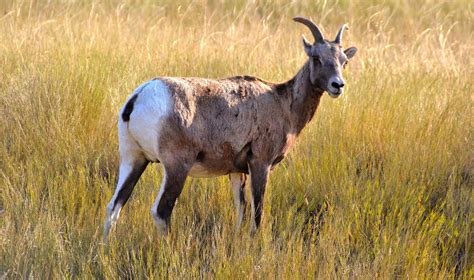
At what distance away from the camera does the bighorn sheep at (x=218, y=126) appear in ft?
18.6

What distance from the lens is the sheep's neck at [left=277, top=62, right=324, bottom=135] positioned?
21.7ft

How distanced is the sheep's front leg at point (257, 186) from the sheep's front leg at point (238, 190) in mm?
223

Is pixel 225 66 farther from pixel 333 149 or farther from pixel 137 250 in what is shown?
pixel 137 250

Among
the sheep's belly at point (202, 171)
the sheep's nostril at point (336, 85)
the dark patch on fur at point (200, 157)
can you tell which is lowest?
the sheep's belly at point (202, 171)

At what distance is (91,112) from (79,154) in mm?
626

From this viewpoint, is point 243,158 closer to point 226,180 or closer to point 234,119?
point 234,119

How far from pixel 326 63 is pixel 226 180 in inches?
52.1

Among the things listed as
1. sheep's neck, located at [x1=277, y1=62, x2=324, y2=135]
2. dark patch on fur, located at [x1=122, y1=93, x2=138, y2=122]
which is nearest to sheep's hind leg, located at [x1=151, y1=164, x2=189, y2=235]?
dark patch on fur, located at [x1=122, y1=93, x2=138, y2=122]

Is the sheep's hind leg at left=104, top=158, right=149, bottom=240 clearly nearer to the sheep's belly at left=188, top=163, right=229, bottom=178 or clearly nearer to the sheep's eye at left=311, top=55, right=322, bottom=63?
the sheep's belly at left=188, top=163, right=229, bottom=178

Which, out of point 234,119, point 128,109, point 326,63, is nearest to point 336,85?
point 326,63

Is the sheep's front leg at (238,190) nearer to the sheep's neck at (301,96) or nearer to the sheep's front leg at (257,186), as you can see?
the sheep's front leg at (257,186)

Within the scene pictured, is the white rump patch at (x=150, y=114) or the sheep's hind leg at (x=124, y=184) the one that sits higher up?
Answer: the white rump patch at (x=150, y=114)

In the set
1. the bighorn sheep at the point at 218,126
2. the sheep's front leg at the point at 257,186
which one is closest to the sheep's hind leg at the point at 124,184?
the bighorn sheep at the point at 218,126

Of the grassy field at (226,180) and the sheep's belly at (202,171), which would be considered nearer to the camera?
the grassy field at (226,180)
